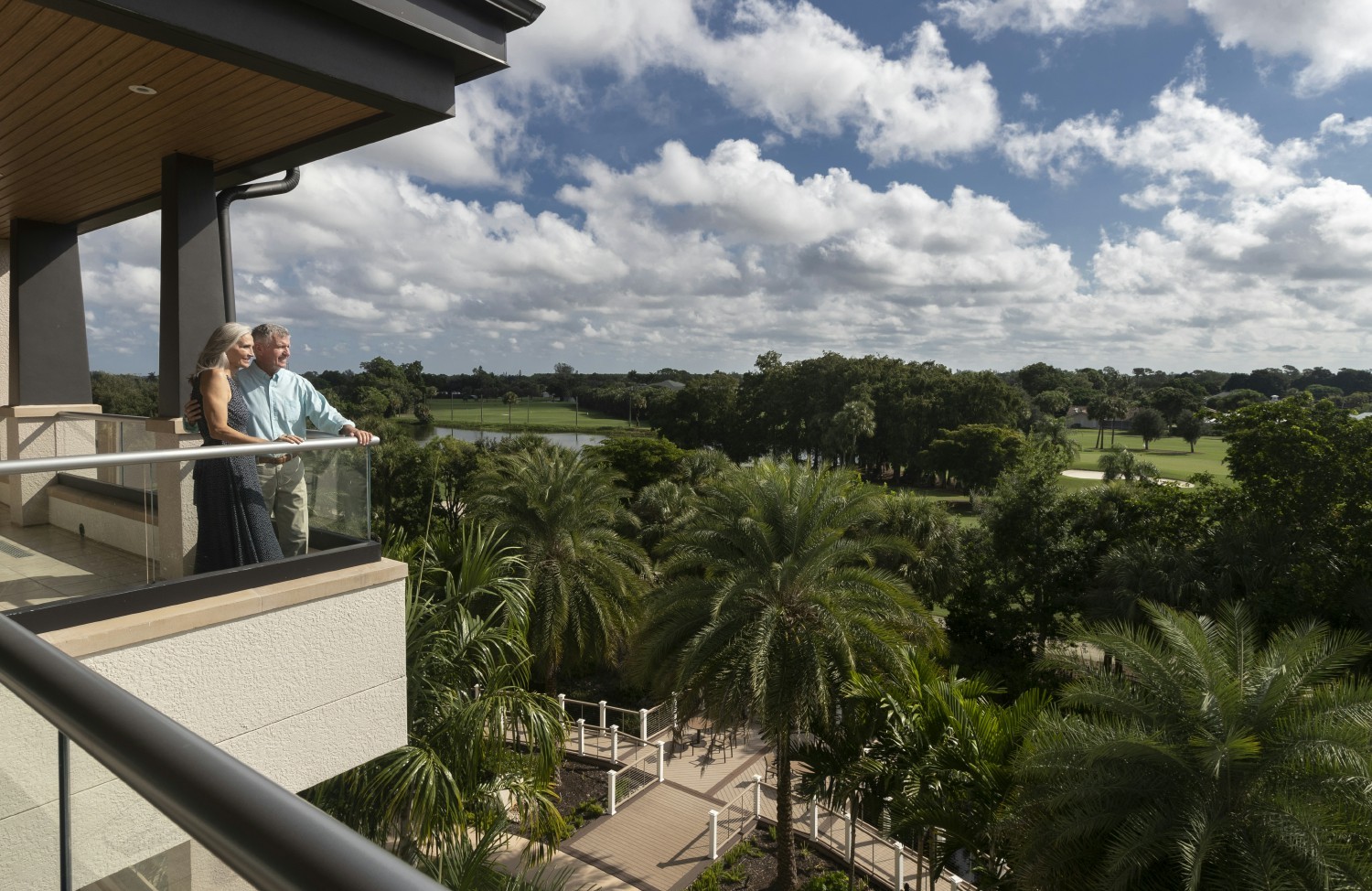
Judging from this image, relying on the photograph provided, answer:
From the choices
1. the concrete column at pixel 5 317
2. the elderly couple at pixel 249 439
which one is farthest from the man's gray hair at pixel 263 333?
the concrete column at pixel 5 317

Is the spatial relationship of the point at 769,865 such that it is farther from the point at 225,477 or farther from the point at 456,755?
the point at 225,477

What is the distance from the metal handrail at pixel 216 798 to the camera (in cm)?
61

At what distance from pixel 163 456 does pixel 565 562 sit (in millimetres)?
13938

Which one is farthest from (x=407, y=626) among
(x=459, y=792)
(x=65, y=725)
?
(x=65, y=725)

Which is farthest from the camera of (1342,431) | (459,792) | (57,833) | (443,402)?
(443,402)

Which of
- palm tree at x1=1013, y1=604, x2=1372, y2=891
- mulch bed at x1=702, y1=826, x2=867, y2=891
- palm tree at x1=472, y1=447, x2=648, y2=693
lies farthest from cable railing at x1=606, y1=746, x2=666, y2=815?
palm tree at x1=1013, y1=604, x2=1372, y2=891

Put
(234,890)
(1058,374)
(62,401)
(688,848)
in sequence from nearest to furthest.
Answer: (234,890)
(62,401)
(688,848)
(1058,374)

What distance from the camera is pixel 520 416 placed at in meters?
107

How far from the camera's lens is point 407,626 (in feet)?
25.7

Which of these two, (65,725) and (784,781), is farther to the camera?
(784,781)

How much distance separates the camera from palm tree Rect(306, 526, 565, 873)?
6.54 metres

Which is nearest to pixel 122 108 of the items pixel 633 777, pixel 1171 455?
pixel 633 777

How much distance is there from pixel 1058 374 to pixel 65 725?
4936 inches

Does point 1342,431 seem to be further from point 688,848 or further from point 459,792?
point 459,792
